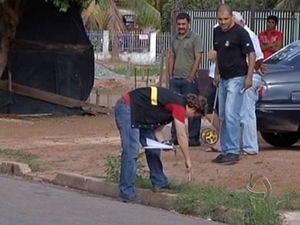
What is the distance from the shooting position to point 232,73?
42.3 feet

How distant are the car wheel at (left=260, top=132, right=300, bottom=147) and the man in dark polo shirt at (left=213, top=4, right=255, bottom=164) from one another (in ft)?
6.98

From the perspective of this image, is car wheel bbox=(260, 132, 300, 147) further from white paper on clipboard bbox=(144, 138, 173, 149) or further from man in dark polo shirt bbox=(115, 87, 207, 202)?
white paper on clipboard bbox=(144, 138, 173, 149)

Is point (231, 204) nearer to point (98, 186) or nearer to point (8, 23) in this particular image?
point (98, 186)

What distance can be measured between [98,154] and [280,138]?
2614 millimetres

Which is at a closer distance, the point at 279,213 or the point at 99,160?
the point at 279,213

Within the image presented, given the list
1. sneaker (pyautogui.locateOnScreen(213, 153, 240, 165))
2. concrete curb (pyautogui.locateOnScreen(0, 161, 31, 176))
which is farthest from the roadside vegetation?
concrete curb (pyautogui.locateOnScreen(0, 161, 31, 176))

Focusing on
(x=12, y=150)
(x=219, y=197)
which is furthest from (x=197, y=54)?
(x=219, y=197)

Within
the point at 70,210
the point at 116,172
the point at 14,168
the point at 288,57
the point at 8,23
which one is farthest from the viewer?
the point at 8,23

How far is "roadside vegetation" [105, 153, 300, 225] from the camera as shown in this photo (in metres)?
9.81

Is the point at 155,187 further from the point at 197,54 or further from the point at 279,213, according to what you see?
the point at 197,54

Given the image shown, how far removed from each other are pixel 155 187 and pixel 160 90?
1.10 metres

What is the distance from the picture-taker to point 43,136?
691 inches

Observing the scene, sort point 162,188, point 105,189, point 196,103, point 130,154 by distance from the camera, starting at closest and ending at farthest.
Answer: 1. point 196,103
2. point 130,154
3. point 162,188
4. point 105,189

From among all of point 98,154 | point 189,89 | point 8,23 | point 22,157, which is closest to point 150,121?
point 189,89
